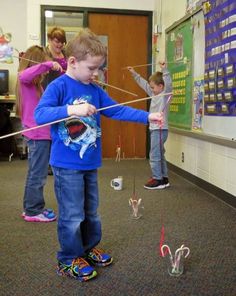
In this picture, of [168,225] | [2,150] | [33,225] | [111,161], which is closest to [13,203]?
[33,225]

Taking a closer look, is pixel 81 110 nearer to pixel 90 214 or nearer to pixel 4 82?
pixel 90 214

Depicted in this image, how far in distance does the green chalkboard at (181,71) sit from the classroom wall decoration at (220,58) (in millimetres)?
497

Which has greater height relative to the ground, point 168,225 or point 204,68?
point 204,68

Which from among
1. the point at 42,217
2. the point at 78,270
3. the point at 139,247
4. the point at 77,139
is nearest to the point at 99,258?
the point at 78,270

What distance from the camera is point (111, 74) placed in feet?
17.9

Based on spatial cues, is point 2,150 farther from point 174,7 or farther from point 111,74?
point 174,7

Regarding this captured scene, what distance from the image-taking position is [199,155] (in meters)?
3.74

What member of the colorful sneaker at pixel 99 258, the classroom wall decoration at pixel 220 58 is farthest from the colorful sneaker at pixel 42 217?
the classroom wall decoration at pixel 220 58

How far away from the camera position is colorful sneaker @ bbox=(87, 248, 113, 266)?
1.91 m

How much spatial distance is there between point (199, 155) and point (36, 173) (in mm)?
1793

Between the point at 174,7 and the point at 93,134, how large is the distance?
3.35 m

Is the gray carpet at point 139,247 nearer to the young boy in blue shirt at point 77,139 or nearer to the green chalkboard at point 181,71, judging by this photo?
the young boy in blue shirt at point 77,139

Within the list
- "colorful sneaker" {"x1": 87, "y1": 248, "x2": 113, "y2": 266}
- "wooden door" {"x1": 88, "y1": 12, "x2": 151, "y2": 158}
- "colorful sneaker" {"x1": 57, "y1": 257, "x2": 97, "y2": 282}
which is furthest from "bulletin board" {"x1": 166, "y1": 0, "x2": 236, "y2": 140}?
"colorful sneaker" {"x1": 57, "y1": 257, "x2": 97, "y2": 282}

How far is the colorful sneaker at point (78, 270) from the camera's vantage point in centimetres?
176
